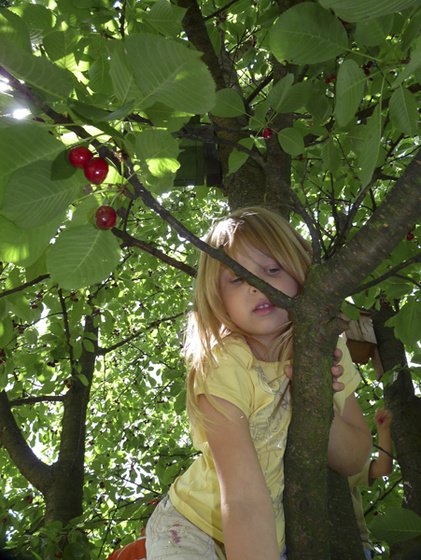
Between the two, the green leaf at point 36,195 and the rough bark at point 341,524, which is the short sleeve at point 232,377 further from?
the green leaf at point 36,195

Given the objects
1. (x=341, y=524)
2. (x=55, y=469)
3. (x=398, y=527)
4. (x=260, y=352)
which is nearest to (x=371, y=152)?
(x=260, y=352)

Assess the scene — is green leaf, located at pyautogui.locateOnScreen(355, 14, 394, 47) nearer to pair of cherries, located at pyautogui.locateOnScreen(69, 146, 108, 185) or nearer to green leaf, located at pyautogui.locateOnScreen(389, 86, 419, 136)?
green leaf, located at pyautogui.locateOnScreen(389, 86, 419, 136)

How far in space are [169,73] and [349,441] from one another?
4.03 ft

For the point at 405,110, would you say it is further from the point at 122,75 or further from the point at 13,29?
the point at 13,29

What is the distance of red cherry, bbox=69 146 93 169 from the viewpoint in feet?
2.67

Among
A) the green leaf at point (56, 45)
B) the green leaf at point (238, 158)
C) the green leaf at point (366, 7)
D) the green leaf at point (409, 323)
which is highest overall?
the green leaf at point (238, 158)

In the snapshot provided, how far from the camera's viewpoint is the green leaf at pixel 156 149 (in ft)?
3.04

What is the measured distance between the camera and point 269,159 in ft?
6.77

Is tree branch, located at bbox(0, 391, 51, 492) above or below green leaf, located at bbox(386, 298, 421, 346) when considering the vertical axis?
above

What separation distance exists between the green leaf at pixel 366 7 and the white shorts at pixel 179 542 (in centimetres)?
126

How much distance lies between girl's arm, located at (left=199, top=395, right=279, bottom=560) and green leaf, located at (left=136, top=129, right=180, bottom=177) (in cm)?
66

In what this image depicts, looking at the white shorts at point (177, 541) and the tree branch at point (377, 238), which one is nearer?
the tree branch at point (377, 238)

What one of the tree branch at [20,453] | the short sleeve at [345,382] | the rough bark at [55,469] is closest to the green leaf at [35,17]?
the short sleeve at [345,382]

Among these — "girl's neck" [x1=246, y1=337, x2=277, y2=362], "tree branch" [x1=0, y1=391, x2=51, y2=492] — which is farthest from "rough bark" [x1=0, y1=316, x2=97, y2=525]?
"girl's neck" [x1=246, y1=337, x2=277, y2=362]
